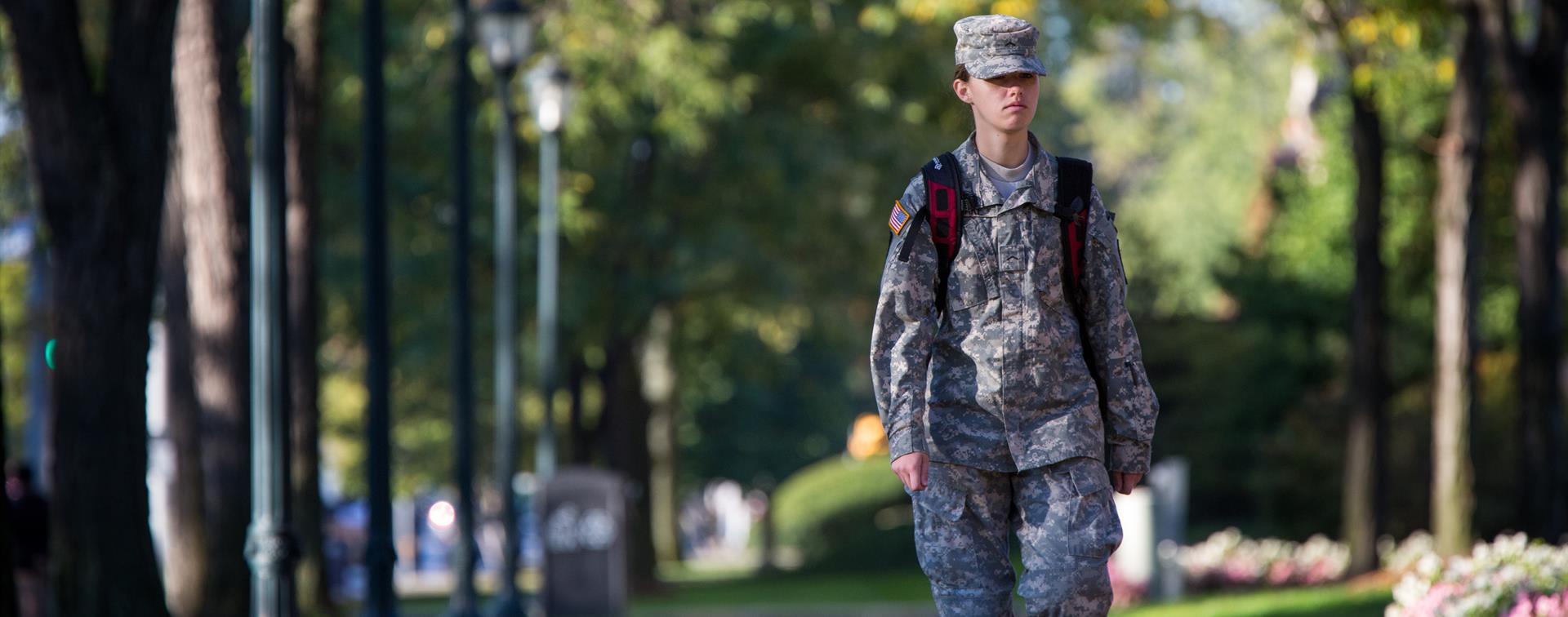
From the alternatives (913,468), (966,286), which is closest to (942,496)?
(913,468)

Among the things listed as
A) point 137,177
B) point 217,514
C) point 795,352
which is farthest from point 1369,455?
point 795,352

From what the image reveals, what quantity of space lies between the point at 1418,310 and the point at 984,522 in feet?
81.9

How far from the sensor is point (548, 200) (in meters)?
23.3

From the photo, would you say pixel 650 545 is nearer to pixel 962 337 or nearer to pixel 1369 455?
pixel 1369 455

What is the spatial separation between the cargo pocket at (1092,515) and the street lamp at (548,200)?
15.9 meters

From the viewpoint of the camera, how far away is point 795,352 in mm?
46281

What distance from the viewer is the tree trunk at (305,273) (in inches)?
730

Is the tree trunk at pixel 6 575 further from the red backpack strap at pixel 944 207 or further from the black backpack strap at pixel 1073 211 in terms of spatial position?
the black backpack strap at pixel 1073 211

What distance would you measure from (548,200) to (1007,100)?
57.4ft

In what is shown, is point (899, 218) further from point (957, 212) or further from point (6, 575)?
point (6, 575)

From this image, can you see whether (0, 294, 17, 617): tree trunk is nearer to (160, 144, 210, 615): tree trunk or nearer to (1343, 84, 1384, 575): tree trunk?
(160, 144, 210, 615): tree trunk

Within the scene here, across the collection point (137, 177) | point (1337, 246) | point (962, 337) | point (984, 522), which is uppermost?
point (1337, 246)

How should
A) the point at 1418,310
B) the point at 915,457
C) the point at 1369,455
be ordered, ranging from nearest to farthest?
the point at 915,457
the point at 1369,455
the point at 1418,310

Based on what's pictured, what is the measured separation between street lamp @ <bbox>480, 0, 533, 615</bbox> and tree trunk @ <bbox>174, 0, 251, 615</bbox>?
3.71 metres
